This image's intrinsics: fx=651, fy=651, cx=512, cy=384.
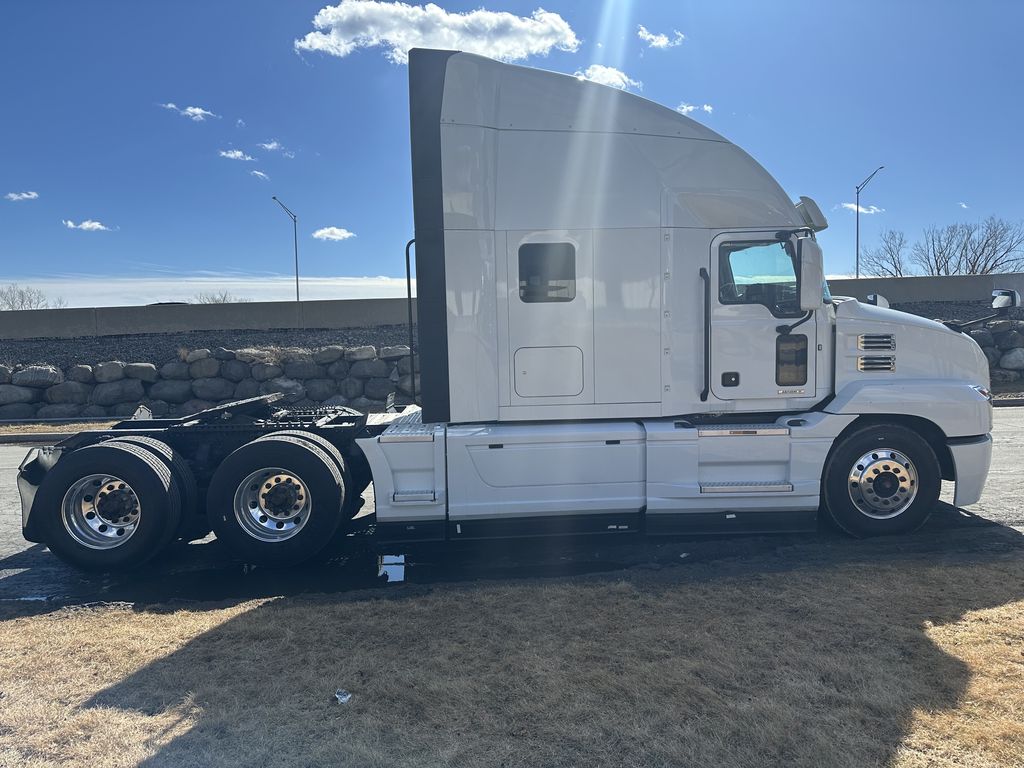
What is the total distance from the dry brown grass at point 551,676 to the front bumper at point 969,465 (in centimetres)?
93

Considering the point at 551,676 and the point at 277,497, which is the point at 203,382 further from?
the point at 551,676

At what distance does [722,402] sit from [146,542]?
4.96m

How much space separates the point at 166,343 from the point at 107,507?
42.7ft

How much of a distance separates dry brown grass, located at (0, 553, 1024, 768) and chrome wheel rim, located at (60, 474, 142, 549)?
898 millimetres

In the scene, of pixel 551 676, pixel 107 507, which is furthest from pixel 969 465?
pixel 107 507

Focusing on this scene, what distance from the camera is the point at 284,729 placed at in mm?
3051

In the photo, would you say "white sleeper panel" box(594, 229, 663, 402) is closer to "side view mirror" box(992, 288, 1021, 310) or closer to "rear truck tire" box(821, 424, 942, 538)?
"rear truck tire" box(821, 424, 942, 538)

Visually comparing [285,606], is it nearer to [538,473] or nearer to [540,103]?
[538,473]

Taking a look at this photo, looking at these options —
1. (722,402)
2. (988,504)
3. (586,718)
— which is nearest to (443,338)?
(722,402)

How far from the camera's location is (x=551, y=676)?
344 cm

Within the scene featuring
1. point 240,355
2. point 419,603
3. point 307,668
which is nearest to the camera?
point 307,668

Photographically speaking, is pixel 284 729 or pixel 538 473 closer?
pixel 284 729

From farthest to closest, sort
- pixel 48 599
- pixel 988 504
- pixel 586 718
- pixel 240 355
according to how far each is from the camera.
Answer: pixel 240 355 → pixel 988 504 → pixel 48 599 → pixel 586 718

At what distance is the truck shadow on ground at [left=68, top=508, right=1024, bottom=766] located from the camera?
287 centimetres
